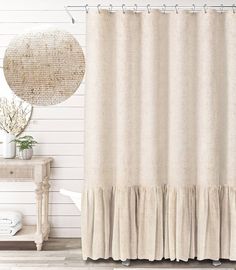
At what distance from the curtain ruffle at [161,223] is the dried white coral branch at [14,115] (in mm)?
1031

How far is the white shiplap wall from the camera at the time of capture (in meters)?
3.80

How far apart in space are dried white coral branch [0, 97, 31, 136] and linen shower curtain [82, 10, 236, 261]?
0.89 metres

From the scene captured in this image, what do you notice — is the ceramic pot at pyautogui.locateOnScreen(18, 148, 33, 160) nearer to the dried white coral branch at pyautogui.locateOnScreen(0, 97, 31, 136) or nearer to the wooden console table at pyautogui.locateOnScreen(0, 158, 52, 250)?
the wooden console table at pyautogui.locateOnScreen(0, 158, 52, 250)

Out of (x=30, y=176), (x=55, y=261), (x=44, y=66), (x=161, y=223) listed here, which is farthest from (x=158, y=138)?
(x=44, y=66)

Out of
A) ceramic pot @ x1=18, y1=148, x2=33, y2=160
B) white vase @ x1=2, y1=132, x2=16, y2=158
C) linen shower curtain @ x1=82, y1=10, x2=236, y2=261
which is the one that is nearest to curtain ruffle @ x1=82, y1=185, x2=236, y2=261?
linen shower curtain @ x1=82, y1=10, x2=236, y2=261

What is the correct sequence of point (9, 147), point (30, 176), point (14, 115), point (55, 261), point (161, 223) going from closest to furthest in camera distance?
point (161, 223) < point (55, 261) < point (30, 176) < point (9, 147) < point (14, 115)

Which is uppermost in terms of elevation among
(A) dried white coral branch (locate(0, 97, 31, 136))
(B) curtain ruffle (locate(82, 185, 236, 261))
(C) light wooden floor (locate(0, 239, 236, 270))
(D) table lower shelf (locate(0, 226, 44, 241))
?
(A) dried white coral branch (locate(0, 97, 31, 136))

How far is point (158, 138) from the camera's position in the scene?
312cm

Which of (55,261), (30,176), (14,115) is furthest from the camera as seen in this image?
(14,115)

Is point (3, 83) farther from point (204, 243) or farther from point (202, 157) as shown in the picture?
point (204, 243)

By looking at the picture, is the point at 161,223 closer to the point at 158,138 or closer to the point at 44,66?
the point at 158,138

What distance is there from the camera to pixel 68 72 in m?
3.81

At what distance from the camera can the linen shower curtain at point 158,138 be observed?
10.1ft

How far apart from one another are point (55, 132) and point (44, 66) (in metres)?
0.59
